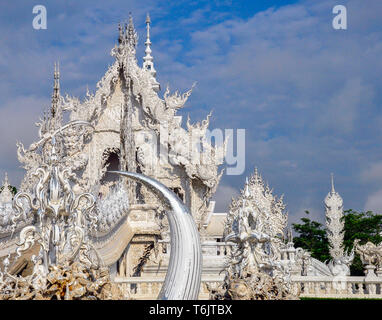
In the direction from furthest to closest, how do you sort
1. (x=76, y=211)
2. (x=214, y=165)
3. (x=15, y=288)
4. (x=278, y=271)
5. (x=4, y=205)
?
(x=214, y=165) → (x=4, y=205) → (x=278, y=271) → (x=76, y=211) → (x=15, y=288)

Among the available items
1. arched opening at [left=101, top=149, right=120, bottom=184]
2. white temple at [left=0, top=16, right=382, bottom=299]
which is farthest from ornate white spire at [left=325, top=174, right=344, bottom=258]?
arched opening at [left=101, top=149, right=120, bottom=184]

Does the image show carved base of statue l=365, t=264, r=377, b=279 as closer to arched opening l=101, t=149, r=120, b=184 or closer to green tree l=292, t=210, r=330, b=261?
arched opening l=101, t=149, r=120, b=184

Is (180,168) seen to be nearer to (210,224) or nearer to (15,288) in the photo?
(210,224)

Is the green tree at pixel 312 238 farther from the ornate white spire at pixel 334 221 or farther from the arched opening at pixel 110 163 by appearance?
the arched opening at pixel 110 163

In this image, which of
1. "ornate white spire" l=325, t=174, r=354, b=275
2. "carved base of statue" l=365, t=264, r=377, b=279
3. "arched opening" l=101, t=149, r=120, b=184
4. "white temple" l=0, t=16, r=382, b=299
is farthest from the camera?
"ornate white spire" l=325, t=174, r=354, b=275

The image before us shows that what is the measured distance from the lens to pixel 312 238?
97.6ft

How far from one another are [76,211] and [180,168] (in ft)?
42.7

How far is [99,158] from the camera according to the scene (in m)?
20.6

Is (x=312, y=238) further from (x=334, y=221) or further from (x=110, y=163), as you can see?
(x=110, y=163)

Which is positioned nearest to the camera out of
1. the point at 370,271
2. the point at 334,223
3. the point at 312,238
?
the point at 370,271

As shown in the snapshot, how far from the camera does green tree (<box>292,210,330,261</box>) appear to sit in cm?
2822

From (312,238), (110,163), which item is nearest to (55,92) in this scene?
(110,163)

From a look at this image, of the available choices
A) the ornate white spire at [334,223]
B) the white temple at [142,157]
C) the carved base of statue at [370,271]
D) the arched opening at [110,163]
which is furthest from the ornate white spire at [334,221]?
the carved base of statue at [370,271]
